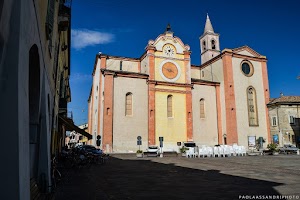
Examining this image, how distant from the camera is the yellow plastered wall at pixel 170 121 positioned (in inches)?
1334

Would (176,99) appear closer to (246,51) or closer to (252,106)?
(252,106)

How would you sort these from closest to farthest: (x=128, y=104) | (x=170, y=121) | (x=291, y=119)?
(x=128, y=104), (x=170, y=121), (x=291, y=119)

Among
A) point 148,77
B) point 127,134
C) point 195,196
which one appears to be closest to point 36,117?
point 195,196

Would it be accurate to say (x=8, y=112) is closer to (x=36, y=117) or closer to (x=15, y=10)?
(x=15, y=10)

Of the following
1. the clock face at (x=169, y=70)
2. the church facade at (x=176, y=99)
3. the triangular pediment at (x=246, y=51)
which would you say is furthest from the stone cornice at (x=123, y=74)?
the triangular pediment at (x=246, y=51)

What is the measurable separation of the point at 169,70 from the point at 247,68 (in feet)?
44.6

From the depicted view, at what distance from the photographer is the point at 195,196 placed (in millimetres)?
6832

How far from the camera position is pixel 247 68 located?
40.2 m

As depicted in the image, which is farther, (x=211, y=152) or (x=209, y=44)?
(x=209, y=44)

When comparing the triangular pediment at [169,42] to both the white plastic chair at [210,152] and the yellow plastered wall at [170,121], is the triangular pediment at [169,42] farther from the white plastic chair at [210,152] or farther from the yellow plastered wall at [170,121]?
the white plastic chair at [210,152]

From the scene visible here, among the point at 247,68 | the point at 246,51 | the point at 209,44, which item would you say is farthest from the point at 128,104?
the point at 209,44

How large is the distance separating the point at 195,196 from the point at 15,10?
610cm

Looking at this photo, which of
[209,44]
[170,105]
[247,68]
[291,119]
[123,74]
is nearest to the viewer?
[123,74]

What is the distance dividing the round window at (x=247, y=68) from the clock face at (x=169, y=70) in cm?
1161
